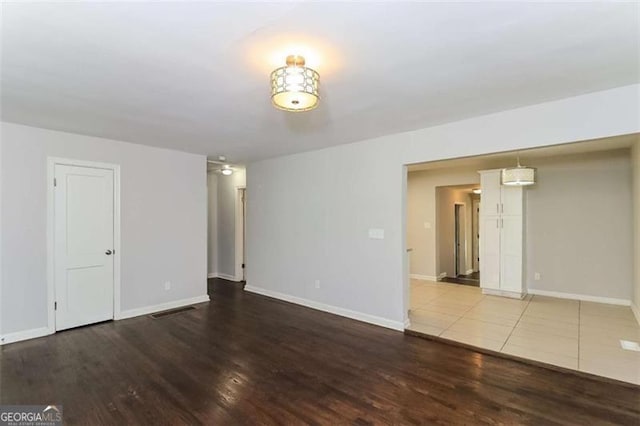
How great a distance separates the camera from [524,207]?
569 cm

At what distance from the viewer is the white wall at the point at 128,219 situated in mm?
3666

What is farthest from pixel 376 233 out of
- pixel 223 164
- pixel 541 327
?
pixel 223 164

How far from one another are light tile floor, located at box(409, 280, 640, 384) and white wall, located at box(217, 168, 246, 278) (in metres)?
4.14

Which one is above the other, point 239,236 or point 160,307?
point 239,236

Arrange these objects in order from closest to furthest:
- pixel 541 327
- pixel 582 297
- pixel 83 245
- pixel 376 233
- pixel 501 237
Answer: pixel 541 327 → pixel 83 245 → pixel 376 233 → pixel 582 297 → pixel 501 237

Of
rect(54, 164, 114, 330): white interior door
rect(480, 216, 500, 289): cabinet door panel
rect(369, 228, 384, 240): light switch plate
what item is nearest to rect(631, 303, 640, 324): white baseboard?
rect(480, 216, 500, 289): cabinet door panel

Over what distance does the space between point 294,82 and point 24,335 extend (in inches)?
171

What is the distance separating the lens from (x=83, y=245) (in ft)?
13.9

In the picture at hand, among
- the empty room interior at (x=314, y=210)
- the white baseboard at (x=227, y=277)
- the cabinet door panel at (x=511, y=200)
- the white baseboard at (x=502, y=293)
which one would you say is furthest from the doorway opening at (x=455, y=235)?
the white baseboard at (x=227, y=277)

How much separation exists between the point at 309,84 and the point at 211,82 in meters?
0.91

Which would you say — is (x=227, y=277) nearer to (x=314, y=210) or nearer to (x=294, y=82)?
(x=314, y=210)

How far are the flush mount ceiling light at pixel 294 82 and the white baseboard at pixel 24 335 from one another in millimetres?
4115

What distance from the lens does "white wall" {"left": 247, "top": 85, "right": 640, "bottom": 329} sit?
294 centimetres

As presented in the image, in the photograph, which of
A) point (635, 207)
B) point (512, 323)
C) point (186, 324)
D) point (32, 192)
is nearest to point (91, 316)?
point (186, 324)
